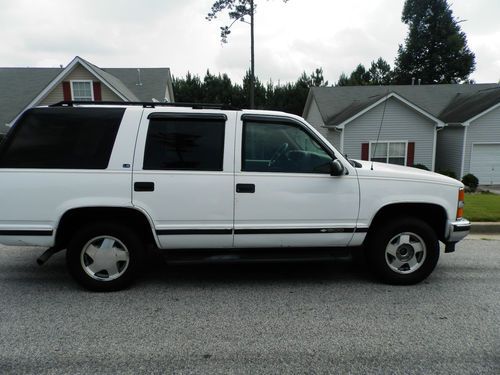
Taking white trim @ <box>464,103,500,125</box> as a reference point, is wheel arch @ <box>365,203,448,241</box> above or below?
below

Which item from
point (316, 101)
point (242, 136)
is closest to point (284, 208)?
point (242, 136)

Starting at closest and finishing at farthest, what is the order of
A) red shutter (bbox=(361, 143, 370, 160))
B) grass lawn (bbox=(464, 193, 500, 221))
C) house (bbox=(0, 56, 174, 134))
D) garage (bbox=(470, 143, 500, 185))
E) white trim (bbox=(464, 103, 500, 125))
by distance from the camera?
1. grass lawn (bbox=(464, 193, 500, 221))
2. white trim (bbox=(464, 103, 500, 125))
3. red shutter (bbox=(361, 143, 370, 160))
4. garage (bbox=(470, 143, 500, 185))
5. house (bbox=(0, 56, 174, 134))

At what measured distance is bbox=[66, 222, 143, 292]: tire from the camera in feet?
13.3

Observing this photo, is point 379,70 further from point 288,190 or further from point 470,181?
point 288,190

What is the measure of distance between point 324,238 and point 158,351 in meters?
2.12

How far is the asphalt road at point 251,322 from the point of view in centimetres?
286

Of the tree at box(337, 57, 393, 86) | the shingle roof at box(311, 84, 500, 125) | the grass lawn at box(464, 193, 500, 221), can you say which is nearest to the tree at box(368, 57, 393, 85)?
the tree at box(337, 57, 393, 86)

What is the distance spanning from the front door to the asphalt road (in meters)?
0.66

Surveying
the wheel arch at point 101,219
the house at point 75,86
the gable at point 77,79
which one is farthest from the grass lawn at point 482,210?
the gable at point 77,79

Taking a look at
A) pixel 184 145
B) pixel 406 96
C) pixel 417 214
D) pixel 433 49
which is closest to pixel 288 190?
pixel 184 145

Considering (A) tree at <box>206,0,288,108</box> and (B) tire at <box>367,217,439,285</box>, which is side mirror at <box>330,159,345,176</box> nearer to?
(B) tire at <box>367,217,439,285</box>

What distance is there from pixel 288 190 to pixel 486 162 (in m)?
19.4

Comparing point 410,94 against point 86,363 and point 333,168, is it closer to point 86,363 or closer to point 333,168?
point 333,168

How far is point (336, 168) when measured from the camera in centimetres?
405
